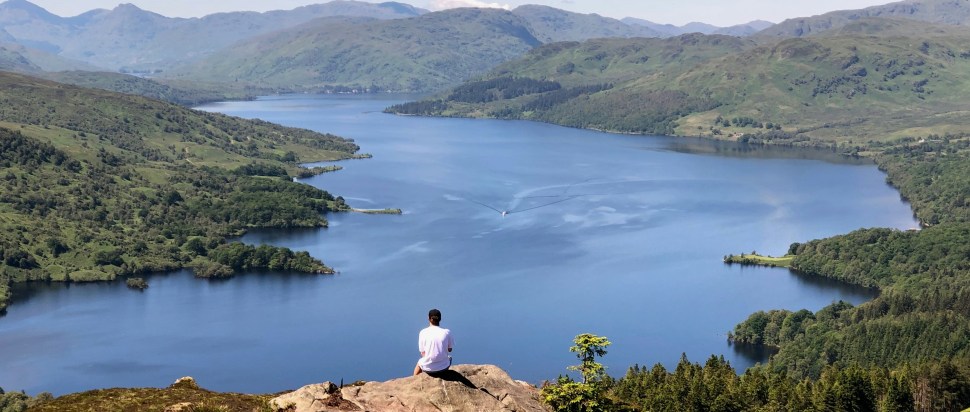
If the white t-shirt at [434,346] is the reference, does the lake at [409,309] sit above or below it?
below

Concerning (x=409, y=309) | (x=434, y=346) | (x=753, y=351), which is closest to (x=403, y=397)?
(x=434, y=346)

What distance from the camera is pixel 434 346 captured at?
108 feet

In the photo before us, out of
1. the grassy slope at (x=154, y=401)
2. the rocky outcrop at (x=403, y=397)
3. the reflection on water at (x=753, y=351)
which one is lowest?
the reflection on water at (x=753, y=351)

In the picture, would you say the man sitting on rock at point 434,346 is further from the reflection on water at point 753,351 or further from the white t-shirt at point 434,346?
the reflection on water at point 753,351

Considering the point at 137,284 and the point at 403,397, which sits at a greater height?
the point at 403,397

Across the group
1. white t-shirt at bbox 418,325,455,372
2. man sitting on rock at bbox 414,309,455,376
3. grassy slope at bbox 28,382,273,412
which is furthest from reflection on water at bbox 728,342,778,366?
white t-shirt at bbox 418,325,455,372

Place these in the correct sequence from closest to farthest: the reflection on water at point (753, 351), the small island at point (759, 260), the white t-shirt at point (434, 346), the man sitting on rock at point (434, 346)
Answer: the man sitting on rock at point (434, 346) < the white t-shirt at point (434, 346) < the reflection on water at point (753, 351) < the small island at point (759, 260)

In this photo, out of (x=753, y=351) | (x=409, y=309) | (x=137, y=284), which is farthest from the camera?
(x=137, y=284)

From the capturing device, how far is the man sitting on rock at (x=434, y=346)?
1283 inches

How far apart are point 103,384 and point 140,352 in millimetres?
Result: 12920

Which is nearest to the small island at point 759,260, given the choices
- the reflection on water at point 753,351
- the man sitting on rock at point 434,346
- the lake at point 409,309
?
the lake at point 409,309

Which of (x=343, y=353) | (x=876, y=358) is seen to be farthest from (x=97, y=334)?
(x=876, y=358)

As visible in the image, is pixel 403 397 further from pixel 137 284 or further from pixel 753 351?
pixel 137 284

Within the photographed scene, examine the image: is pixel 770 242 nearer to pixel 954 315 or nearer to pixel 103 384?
pixel 954 315
